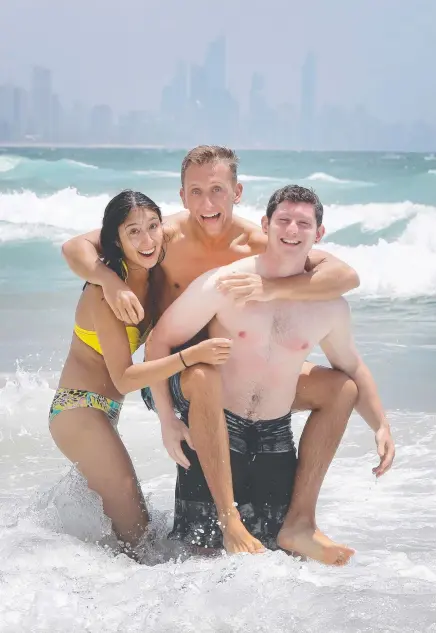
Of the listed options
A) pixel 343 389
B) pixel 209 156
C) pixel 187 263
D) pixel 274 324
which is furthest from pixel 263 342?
pixel 209 156

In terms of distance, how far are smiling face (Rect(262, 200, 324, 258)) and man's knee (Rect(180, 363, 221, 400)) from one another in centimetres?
47

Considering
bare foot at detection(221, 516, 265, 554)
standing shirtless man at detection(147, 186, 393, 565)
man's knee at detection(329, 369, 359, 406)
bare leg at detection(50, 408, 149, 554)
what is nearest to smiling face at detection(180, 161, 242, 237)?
standing shirtless man at detection(147, 186, 393, 565)

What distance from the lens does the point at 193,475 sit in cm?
357

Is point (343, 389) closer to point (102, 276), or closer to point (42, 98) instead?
point (102, 276)

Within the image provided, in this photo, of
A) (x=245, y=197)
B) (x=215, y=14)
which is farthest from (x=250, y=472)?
(x=215, y=14)

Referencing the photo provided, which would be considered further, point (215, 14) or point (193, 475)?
point (215, 14)

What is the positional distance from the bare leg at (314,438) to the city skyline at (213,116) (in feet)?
88.0

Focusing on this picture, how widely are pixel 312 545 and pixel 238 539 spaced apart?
270 millimetres

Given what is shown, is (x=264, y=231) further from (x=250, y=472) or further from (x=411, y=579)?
(x=411, y=579)

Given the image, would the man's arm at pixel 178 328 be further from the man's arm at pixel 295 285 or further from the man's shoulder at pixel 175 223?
the man's shoulder at pixel 175 223

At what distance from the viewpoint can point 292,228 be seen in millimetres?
3367

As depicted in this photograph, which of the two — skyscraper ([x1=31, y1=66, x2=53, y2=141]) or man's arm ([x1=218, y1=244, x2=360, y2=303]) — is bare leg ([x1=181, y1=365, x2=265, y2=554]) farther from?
skyscraper ([x1=31, y1=66, x2=53, y2=141])

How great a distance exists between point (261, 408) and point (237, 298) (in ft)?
1.40

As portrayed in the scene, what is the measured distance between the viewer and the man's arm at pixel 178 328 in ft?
11.3
